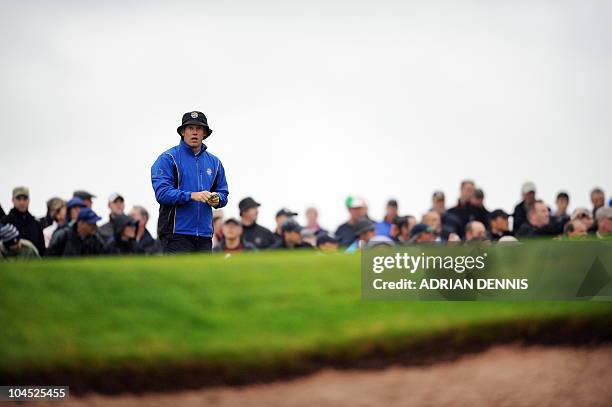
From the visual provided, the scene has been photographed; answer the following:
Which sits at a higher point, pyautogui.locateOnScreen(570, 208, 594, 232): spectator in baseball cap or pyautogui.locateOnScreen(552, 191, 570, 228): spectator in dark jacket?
pyautogui.locateOnScreen(552, 191, 570, 228): spectator in dark jacket

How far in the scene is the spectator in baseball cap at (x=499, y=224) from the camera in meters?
12.8

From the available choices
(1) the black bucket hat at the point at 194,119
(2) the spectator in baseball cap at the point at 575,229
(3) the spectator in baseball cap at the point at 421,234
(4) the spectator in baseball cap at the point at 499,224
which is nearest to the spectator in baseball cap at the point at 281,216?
(3) the spectator in baseball cap at the point at 421,234

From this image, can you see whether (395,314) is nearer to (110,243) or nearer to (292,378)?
(292,378)

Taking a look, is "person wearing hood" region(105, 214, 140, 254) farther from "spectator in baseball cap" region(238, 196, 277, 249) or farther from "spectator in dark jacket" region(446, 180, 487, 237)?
"spectator in dark jacket" region(446, 180, 487, 237)

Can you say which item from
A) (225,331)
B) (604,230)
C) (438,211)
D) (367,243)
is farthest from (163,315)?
(438,211)

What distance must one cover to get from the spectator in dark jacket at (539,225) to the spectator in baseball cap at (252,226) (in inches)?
157

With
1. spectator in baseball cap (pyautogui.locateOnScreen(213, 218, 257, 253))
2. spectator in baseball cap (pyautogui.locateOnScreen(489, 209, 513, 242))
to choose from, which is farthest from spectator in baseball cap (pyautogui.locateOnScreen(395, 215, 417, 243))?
spectator in baseball cap (pyautogui.locateOnScreen(213, 218, 257, 253))

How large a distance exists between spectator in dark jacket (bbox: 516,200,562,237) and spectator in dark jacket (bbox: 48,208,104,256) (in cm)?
647

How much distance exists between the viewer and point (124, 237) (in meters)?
11.5

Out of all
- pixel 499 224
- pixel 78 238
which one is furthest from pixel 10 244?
pixel 499 224

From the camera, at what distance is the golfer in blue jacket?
339 inches

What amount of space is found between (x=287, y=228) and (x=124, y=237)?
6.79 feet

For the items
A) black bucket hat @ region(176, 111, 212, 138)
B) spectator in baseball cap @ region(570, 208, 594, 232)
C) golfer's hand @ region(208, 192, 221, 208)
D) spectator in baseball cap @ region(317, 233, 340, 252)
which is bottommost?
spectator in baseball cap @ region(317, 233, 340, 252)

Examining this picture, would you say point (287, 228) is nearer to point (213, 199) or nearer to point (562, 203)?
point (213, 199)
